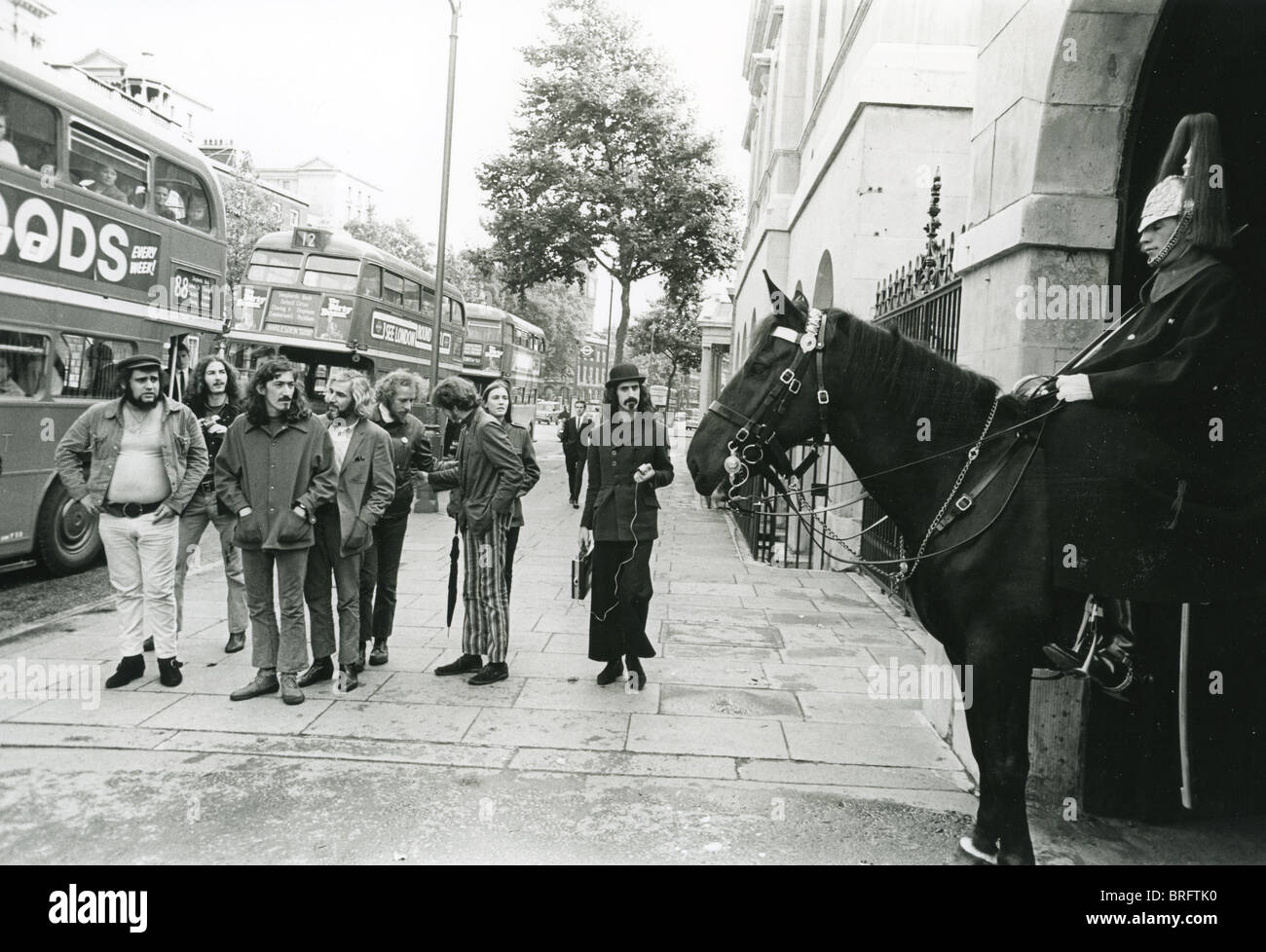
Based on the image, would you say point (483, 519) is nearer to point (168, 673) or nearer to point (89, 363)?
point (168, 673)

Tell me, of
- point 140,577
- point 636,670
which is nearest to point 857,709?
point 636,670

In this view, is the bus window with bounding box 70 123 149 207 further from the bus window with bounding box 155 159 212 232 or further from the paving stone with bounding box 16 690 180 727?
the paving stone with bounding box 16 690 180 727

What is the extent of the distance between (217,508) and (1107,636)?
5.52 m

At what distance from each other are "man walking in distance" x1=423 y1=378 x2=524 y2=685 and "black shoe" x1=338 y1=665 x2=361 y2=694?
536 mm

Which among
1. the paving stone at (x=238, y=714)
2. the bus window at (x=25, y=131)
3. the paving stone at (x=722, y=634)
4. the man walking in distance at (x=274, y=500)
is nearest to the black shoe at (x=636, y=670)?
the paving stone at (x=722, y=634)

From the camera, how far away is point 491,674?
5.75m

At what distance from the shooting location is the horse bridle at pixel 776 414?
11.7ft

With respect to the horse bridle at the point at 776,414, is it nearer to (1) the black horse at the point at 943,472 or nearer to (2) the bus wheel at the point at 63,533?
(1) the black horse at the point at 943,472

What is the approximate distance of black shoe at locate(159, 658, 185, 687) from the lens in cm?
545

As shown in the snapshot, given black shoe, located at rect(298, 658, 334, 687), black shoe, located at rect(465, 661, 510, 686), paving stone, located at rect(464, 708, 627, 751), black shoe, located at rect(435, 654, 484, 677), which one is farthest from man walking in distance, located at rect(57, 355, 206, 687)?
paving stone, located at rect(464, 708, 627, 751)

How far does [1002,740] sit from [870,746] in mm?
1696

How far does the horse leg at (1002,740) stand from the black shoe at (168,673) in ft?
14.8

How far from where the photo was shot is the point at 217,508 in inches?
251
